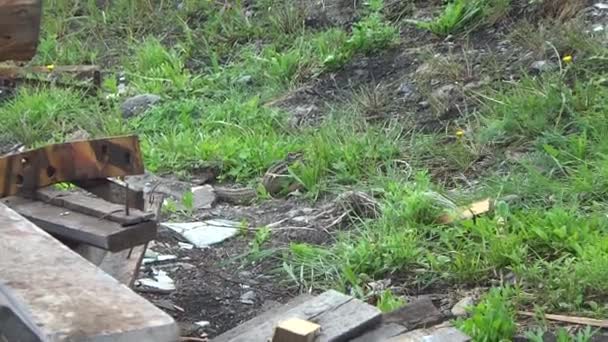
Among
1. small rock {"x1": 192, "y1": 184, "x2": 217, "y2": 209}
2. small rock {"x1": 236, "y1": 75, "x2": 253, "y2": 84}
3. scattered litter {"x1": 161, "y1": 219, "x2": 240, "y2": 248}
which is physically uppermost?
scattered litter {"x1": 161, "y1": 219, "x2": 240, "y2": 248}

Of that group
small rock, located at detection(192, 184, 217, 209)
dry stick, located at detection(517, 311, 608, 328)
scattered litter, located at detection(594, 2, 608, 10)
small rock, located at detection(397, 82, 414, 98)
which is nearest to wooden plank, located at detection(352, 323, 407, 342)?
dry stick, located at detection(517, 311, 608, 328)

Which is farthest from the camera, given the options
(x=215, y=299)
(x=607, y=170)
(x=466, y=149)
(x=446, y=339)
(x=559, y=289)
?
(x=466, y=149)

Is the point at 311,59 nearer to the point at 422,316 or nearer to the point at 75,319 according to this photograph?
the point at 422,316

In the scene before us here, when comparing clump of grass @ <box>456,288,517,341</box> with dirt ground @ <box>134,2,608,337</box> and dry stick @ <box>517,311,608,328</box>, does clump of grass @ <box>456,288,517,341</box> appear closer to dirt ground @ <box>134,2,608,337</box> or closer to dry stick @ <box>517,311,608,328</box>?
dry stick @ <box>517,311,608,328</box>

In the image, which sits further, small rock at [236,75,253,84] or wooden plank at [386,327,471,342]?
small rock at [236,75,253,84]

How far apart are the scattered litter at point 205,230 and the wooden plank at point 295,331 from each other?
1.72 metres

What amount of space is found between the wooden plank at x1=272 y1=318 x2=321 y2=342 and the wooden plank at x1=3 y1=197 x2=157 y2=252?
54cm

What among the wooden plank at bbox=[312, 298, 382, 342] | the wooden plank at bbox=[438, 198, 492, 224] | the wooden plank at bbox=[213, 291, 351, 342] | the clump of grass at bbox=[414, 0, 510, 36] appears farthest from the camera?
the clump of grass at bbox=[414, 0, 510, 36]

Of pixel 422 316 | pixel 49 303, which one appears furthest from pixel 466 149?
pixel 49 303

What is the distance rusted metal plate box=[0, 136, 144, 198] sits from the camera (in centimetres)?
346

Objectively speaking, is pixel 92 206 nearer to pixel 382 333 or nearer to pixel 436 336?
pixel 382 333

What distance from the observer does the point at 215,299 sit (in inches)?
161

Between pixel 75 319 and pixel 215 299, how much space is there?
2279 mm

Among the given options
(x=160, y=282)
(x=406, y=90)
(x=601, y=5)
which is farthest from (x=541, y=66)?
(x=160, y=282)
